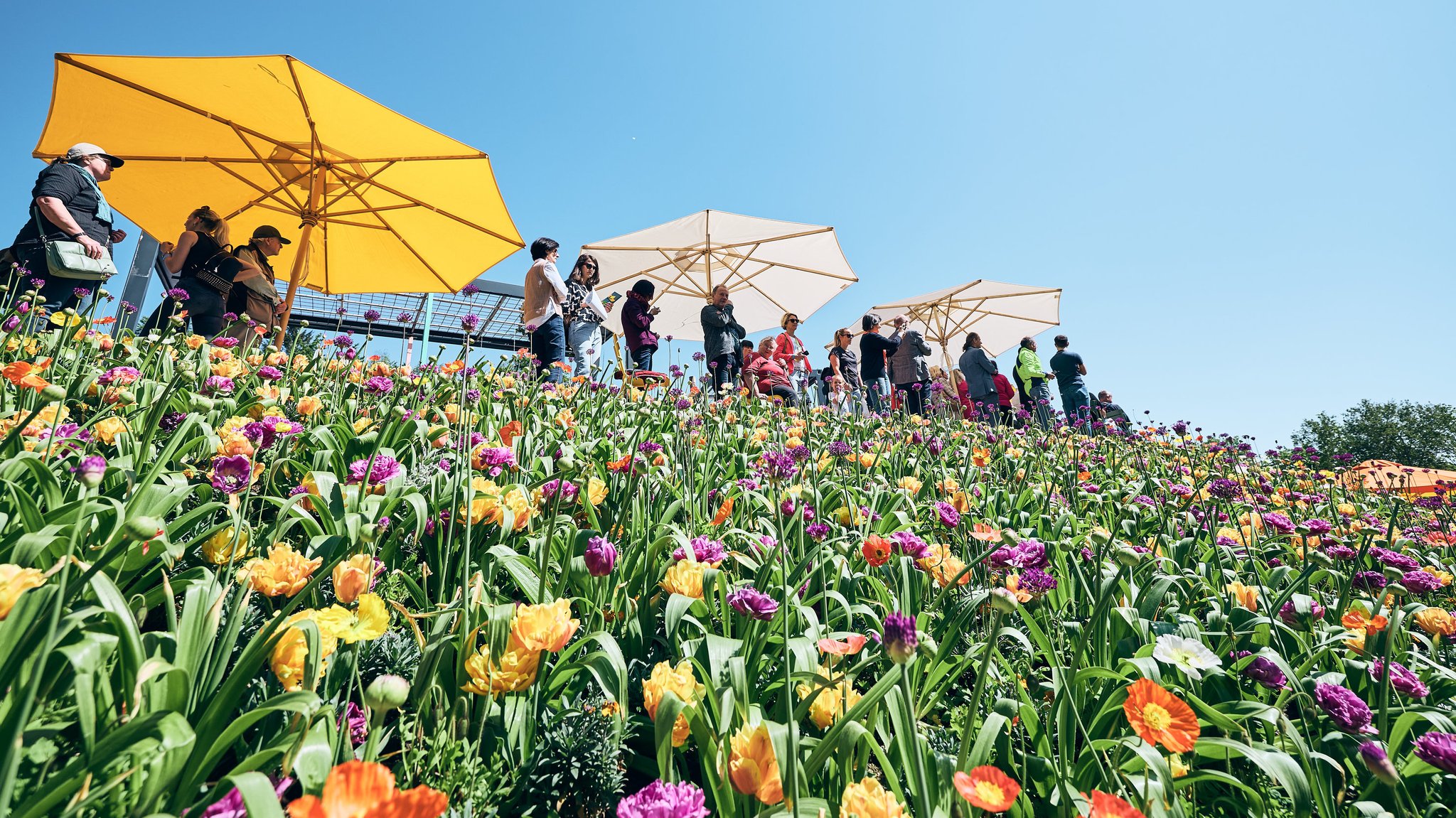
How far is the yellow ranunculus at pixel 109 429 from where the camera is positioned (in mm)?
1603

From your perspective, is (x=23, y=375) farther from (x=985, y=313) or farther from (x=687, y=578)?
(x=985, y=313)

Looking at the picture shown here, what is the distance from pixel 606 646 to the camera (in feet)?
3.64

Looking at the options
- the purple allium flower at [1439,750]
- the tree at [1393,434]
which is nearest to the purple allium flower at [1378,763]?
the purple allium flower at [1439,750]

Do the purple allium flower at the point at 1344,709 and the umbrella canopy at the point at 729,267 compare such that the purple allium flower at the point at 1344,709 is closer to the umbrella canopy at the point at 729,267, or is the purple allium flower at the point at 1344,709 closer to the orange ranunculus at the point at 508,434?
the orange ranunculus at the point at 508,434

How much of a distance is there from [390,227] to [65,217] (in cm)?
244

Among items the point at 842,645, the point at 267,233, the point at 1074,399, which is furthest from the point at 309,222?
the point at 1074,399

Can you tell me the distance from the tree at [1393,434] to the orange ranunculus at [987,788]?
928 inches

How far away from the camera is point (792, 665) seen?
Result: 119 centimetres

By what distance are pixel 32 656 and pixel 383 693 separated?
0.47m

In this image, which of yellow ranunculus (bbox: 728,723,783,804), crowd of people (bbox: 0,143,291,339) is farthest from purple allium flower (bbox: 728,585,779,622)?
crowd of people (bbox: 0,143,291,339)

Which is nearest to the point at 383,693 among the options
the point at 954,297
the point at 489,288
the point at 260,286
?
the point at 260,286

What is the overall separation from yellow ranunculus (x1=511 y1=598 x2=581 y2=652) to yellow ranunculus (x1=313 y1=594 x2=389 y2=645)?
210mm

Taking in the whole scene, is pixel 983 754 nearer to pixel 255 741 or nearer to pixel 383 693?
pixel 383 693

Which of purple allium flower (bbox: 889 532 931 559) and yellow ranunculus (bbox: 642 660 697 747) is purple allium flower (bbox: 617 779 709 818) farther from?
purple allium flower (bbox: 889 532 931 559)
